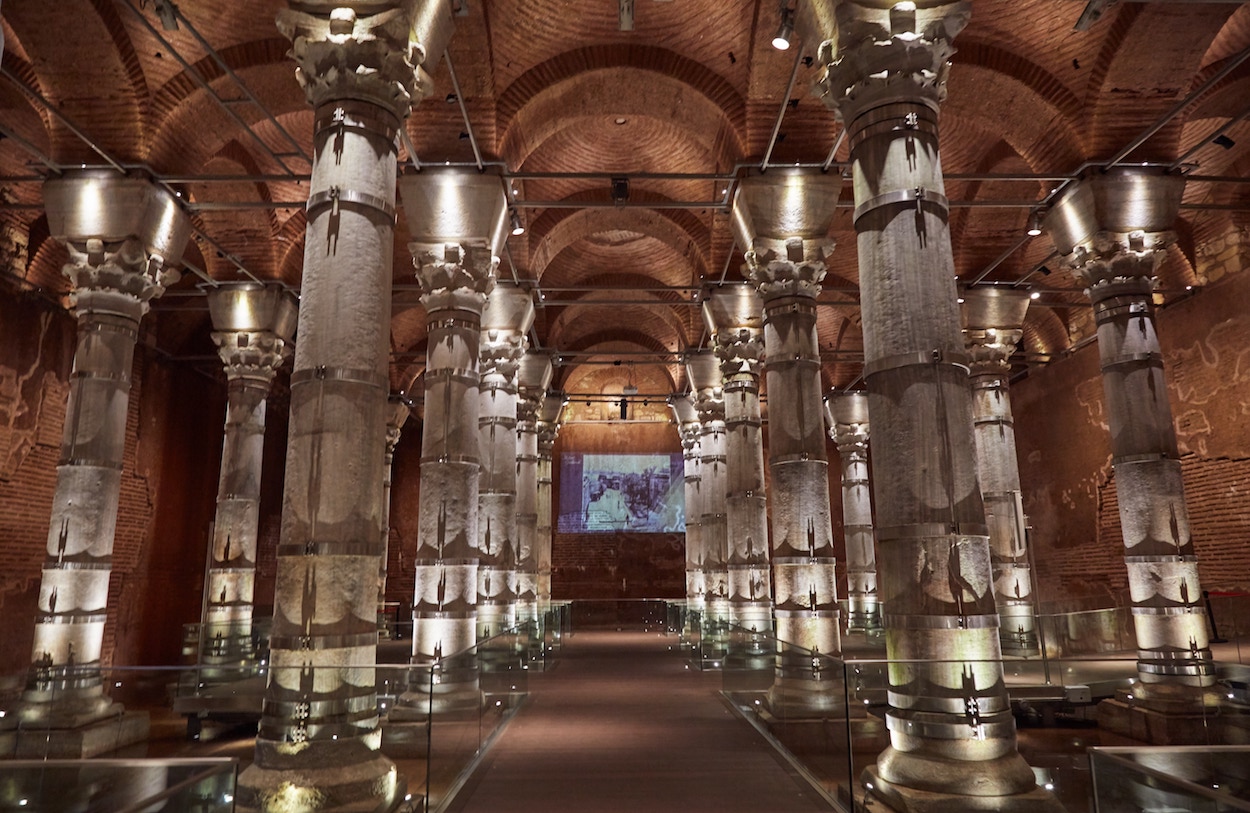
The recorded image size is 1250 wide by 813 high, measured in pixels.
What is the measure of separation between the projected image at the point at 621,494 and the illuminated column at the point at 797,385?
57.8ft

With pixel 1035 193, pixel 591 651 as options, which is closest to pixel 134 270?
pixel 591 651

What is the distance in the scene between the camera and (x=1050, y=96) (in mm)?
9961

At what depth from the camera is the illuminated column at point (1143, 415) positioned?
8875 mm

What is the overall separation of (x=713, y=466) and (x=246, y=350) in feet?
31.8

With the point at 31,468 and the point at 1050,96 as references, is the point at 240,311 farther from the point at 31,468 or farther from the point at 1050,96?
the point at 1050,96

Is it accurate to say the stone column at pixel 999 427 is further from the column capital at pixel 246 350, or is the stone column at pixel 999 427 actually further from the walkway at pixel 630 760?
the column capital at pixel 246 350

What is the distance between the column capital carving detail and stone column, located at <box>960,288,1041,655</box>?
10.8m

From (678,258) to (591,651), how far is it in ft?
28.0

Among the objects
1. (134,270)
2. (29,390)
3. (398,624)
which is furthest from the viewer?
(398,624)

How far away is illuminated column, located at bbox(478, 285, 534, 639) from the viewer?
13.5 meters

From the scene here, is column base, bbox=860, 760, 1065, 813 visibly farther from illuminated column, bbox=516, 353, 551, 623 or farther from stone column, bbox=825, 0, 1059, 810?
illuminated column, bbox=516, 353, 551, 623

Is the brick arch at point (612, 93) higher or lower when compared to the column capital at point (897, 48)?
higher

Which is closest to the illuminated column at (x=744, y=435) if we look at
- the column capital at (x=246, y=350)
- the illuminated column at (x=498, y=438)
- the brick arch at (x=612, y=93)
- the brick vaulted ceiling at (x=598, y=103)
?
the brick vaulted ceiling at (x=598, y=103)

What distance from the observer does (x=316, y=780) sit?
4902 millimetres
